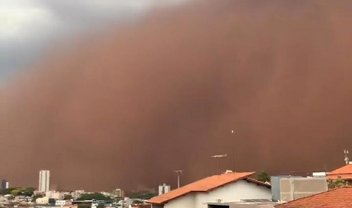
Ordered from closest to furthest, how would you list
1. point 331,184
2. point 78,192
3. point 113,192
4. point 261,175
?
1. point 331,184
2. point 261,175
3. point 113,192
4. point 78,192

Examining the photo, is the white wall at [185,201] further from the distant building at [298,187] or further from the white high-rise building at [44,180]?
the white high-rise building at [44,180]

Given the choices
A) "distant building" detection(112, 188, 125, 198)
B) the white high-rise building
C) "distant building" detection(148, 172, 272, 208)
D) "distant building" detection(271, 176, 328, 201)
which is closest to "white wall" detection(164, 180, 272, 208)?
"distant building" detection(148, 172, 272, 208)

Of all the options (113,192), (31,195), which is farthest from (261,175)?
(113,192)

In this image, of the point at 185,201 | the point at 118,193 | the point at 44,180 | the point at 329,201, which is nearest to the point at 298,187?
the point at 329,201

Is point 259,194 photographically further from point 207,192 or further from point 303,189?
point 303,189

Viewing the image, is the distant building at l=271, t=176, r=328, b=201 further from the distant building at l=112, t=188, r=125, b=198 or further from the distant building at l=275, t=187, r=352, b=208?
the distant building at l=112, t=188, r=125, b=198

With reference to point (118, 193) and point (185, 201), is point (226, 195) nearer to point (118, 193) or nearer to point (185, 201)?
point (185, 201)
